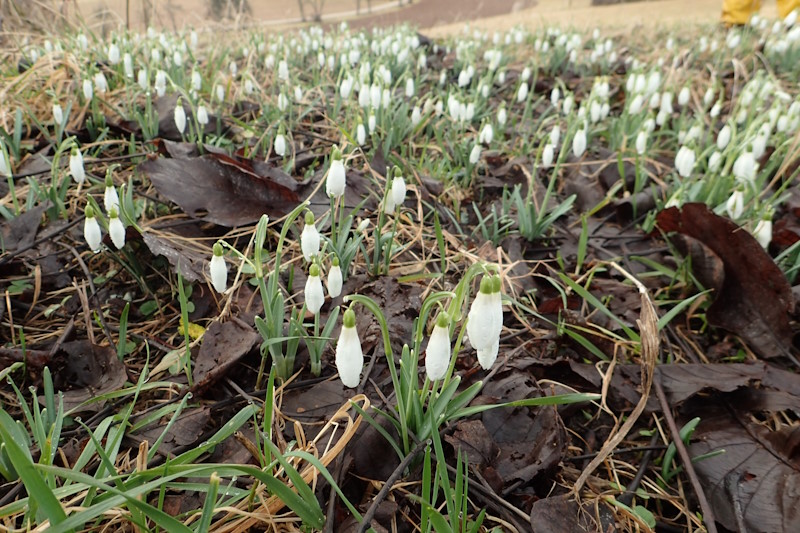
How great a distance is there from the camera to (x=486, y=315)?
0.92m

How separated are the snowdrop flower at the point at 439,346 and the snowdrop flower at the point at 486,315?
51 millimetres

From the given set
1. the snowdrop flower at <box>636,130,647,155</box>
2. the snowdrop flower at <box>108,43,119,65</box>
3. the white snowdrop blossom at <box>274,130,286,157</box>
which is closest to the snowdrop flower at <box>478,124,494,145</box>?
the snowdrop flower at <box>636,130,647,155</box>

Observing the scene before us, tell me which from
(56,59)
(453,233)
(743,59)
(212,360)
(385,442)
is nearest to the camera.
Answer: (385,442)

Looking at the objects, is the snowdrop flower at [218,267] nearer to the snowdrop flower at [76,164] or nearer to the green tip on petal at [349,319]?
the green tip on petal at [349,319]

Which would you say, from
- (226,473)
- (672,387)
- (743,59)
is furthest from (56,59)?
(743,59)

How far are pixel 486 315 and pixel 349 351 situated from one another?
0.27 m

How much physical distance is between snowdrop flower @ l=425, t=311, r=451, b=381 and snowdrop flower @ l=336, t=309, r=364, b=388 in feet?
0.47

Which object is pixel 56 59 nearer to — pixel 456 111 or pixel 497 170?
pixel 456 111

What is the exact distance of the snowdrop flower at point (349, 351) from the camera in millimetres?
980

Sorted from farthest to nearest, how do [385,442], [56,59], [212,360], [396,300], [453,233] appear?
[56,59] < [453,233] < [396,300] < [212,360] < [385,442]

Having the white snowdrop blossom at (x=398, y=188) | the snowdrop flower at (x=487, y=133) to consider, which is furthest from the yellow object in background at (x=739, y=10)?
the white snowdrop blossom at (x=398, y=188)

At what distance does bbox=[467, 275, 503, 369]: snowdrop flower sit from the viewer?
91 centimetres

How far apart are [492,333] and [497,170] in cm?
201

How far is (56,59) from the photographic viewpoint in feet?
10.5
